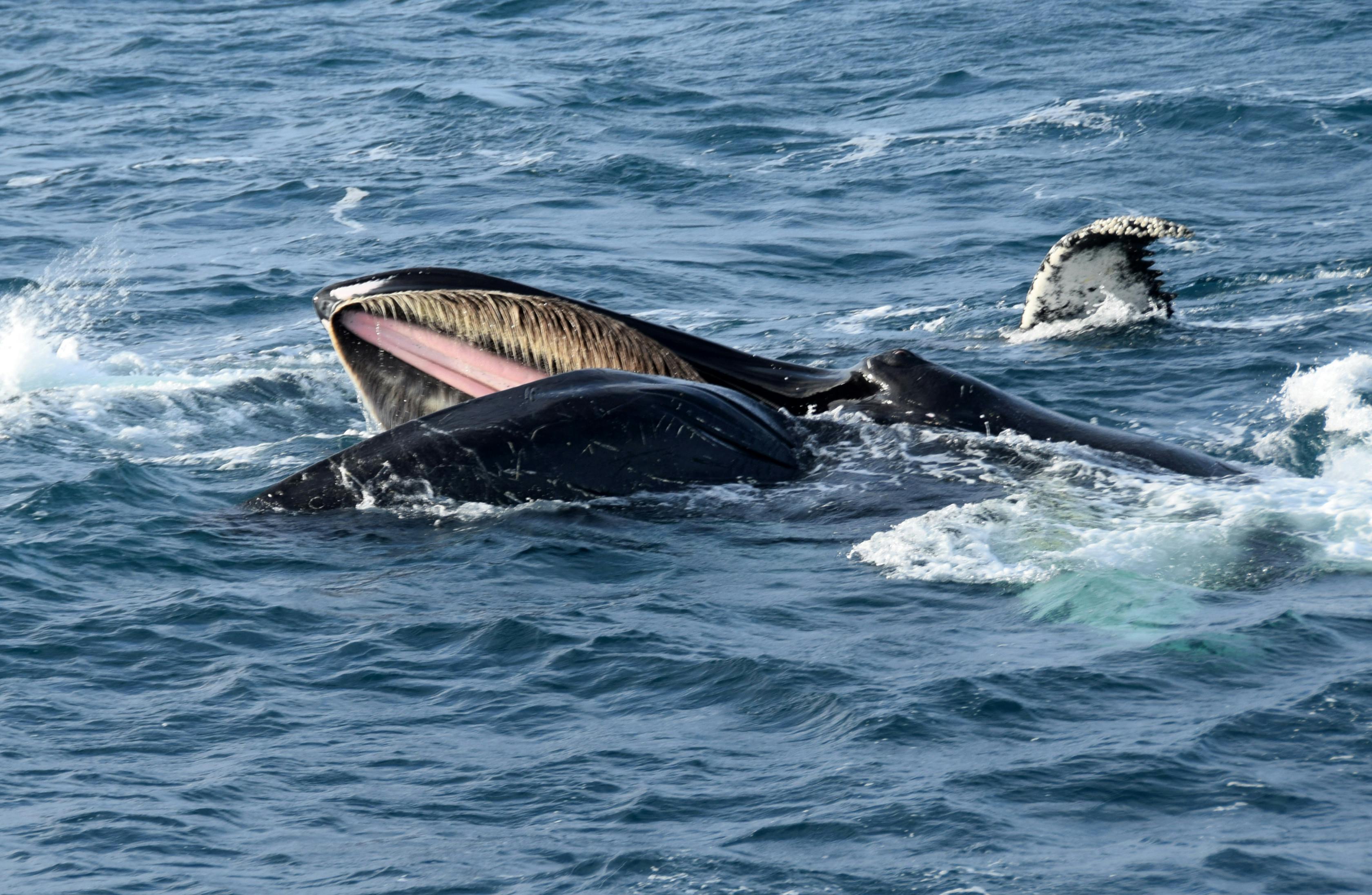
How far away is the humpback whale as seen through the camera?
1207cm

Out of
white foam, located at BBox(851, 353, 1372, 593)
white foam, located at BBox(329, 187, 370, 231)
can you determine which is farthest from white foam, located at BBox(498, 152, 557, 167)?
white foam, located at BBox(851, 353, 1372, 593)

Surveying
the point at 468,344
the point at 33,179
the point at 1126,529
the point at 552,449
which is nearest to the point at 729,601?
the point at 552,449

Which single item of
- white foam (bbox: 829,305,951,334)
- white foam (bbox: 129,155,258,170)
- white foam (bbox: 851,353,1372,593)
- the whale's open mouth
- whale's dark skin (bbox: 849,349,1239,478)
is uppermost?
white foam (bbox: 129,155,258,170)

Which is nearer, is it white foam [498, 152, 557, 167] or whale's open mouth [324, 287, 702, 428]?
whale's open mouth [324, 287, 702, 428]

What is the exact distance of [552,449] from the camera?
1207 centimetres

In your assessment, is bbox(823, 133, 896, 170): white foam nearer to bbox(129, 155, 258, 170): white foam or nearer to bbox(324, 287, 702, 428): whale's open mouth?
bbox(129, 155, 258, 170): white foam

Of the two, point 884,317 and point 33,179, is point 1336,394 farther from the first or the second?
point 33,179

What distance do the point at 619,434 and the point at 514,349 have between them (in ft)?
4.46

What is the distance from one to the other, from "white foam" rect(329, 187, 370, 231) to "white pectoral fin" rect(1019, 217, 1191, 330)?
10933 millimetres

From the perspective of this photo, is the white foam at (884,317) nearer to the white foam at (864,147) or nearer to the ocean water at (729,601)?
the ocean water at (729,601)

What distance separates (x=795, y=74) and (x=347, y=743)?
27875mm

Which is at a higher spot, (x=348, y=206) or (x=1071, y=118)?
(x=348, y=206)

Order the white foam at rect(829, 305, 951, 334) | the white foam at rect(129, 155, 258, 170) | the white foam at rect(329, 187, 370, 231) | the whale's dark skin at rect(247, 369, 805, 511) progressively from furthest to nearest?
the white foam at rect(129, 155, 258, 170)
the white foam at rect(329, 187, 370, 231)
the white foam at rect(829, 305, 951, 334)
the whale's dark skin at rect(247, 369, 805, 511)

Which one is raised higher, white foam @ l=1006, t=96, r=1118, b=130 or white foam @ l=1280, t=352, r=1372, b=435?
white foam @ l=1006, t=96, r=1118, b=130
